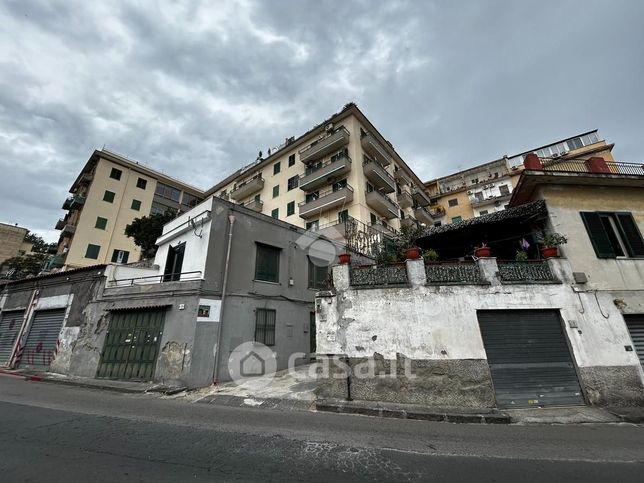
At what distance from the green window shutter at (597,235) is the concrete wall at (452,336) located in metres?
1.38

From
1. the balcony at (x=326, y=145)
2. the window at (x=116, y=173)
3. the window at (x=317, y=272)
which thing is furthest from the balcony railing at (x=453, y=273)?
the window at (x=116, y=173)

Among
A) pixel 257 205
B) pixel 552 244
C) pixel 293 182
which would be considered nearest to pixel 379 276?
pixel 552 244

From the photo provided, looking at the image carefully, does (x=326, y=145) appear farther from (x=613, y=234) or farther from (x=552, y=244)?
(x=613, y=234)

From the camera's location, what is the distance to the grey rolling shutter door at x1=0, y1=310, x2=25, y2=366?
15.9 metres

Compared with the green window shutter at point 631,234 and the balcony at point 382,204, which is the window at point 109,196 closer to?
the balcony at point 382,204

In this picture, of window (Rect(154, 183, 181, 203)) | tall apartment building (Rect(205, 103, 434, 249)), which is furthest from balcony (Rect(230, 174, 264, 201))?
window (Rect(154, 183, 181, 203))

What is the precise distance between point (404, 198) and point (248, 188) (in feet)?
57.2

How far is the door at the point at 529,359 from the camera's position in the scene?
720 cm

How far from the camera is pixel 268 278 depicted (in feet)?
42.8

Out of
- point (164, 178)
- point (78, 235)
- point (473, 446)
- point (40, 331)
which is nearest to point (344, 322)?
point (473, 446)

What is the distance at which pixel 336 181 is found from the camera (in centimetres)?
2473

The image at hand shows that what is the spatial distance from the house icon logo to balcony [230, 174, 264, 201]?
22089mm

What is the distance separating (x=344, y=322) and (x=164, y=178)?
36076mm

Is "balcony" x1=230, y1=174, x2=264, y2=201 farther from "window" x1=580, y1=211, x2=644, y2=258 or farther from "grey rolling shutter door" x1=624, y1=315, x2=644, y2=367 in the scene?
"grey rolling shutter door" x1=624, y1=315, x2=644, y2=367
